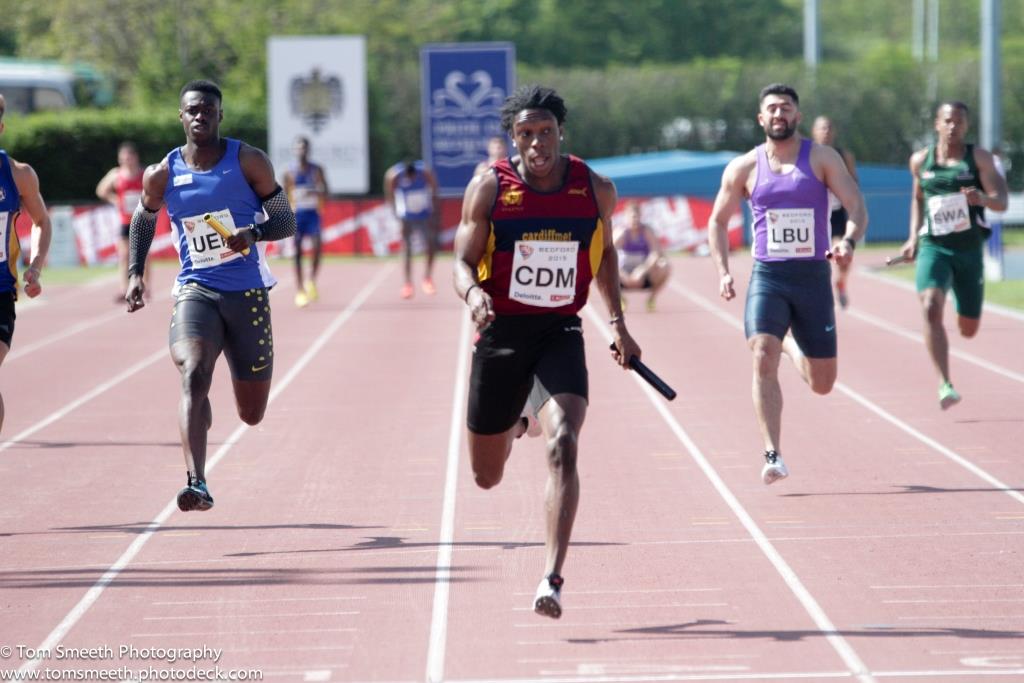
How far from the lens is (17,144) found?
36.9 meters

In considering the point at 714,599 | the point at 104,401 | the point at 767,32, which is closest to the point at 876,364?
the point at 104,401

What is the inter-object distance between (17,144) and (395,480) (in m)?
30.0

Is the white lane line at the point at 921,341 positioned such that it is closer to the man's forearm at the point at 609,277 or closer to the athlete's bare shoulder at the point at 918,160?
the athlete's bare shoulder at the point at 918,160

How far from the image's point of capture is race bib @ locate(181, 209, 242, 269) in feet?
25.2

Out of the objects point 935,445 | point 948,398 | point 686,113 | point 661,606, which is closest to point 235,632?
point 661,606

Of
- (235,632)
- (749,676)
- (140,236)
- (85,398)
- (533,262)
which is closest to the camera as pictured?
(749,676)

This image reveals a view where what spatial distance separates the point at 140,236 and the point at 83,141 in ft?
100

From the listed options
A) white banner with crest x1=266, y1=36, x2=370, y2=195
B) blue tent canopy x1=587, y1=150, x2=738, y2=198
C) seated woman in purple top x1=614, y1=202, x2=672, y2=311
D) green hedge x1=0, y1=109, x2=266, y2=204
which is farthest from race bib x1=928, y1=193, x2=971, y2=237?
green hedge x1=0, y1=109, x2=266, y2=204

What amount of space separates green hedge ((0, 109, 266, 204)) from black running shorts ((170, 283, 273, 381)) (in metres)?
29.9

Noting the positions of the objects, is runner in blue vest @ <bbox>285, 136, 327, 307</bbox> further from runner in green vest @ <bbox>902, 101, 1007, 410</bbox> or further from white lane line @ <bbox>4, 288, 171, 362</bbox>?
runner in green vest @ <bbox>902, 101, 1007, 410</bbox>

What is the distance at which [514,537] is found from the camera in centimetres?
745

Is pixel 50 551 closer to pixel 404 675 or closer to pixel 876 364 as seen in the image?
pixel 404 675

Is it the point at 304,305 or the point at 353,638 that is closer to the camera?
the point at 353,638

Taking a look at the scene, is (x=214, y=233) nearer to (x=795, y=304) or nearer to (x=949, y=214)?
(x=795, y=304)
